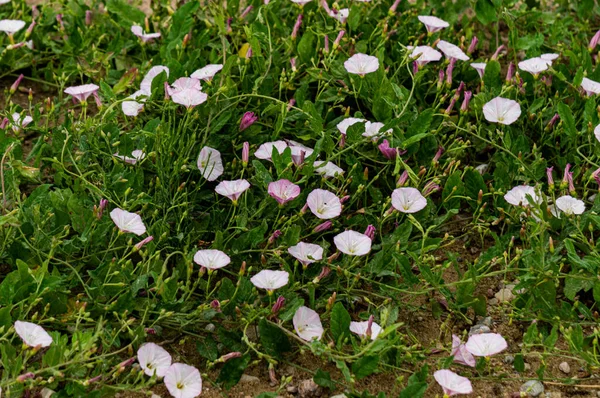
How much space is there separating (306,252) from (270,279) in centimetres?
15

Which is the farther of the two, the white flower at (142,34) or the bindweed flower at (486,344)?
the white flower at (142,34)

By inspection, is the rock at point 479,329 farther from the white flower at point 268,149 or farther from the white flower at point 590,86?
the white flower at point 590,86

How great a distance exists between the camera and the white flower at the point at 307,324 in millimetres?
2412

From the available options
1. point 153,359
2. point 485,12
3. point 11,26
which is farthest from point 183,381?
point 485,12

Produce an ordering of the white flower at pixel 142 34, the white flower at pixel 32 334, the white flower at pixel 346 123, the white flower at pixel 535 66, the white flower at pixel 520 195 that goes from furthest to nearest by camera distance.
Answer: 1. the white flower at pixel 142 34
2. the white flower at pixel 535 66
3. the white flower at pixel 346 123
4. the white flower at pixel 520 195
5. the white flower at pixel 32 334

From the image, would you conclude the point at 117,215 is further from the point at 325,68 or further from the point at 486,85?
the point at 486,85

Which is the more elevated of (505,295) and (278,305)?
(278,305)

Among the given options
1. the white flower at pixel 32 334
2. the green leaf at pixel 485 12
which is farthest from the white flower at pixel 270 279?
the green leaf at pixel 485 12

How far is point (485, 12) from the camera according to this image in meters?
3.54

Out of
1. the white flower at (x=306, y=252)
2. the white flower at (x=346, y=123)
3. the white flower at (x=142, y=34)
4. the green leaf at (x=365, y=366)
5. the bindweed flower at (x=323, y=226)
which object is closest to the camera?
the green leaf at (x=365, y=366)

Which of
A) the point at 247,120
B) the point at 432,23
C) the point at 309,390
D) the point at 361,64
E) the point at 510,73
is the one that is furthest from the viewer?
the point at 432,23

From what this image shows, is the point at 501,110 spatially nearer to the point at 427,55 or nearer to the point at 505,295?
the point at 427,55

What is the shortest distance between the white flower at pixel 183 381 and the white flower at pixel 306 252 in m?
0.43

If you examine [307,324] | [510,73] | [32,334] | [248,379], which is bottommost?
[248,379]
